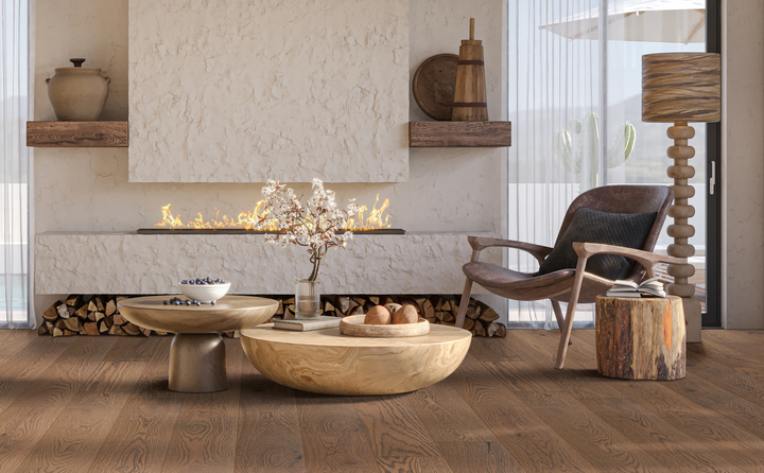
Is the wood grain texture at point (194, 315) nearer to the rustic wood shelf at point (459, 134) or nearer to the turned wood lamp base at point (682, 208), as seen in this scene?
the rustic wood shelf at point (459, 134)

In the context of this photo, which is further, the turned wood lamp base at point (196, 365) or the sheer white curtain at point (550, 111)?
the sheer white curtain at point (550, 111)

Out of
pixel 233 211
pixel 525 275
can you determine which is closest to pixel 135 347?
pixel 233 211

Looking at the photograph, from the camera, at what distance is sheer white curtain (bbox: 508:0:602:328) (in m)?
6.44

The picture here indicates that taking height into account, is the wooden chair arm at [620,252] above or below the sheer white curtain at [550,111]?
below

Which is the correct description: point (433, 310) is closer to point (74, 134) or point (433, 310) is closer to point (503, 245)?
point (503, 245)

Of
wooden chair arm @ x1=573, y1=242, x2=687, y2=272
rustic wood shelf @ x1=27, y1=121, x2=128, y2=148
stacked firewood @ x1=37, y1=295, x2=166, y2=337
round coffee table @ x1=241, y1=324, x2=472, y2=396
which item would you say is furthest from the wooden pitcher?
stacked firewood @ x1=37, y1=295, x2=166, y2=337

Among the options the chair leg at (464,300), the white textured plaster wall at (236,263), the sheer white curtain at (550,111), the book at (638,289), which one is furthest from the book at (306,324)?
the sheer white curtain at (550,111)

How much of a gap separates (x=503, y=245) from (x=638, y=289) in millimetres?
1037

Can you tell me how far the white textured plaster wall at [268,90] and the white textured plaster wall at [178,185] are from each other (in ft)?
0.92

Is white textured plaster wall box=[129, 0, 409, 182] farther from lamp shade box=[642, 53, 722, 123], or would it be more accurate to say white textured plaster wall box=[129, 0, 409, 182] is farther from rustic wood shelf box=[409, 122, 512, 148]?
lamp shade box=[642, 53, 722, 123]

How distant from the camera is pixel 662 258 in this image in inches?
201

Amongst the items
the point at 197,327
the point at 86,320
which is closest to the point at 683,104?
the point at 197,327

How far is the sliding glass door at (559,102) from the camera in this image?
645cm

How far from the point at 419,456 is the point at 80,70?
3831mm
